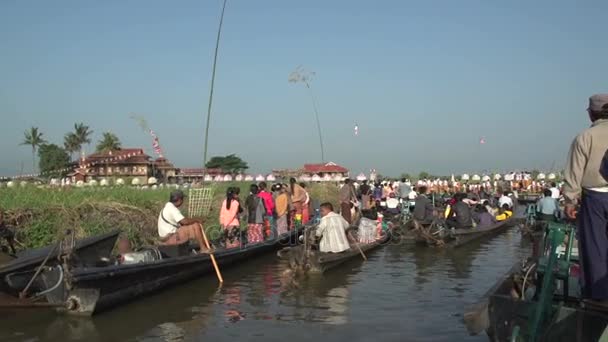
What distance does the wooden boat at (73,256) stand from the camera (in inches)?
318

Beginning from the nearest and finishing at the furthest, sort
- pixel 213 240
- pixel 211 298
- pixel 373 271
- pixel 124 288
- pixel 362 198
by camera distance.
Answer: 1. pixel 124 288
2. pixel 211 298
3. pixel 373 271
4. pixel 213 240
5. pixel 362 198

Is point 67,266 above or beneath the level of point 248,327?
above

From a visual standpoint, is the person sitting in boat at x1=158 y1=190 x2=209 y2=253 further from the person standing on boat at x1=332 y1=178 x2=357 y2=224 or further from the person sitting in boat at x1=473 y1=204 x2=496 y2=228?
the person sitting in boat at x1=473 y1=204 x2=496 y2=228

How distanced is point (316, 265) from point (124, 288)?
3749 millimetres

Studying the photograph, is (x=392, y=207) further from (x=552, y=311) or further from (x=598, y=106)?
(x=598, y=106)

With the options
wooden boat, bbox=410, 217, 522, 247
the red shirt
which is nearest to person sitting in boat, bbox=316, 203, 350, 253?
the red shirt

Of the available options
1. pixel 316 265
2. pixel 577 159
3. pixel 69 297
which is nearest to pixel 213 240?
pixel 316 265

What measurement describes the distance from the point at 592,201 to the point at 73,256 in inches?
272

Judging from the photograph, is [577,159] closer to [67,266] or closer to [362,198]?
[67,266]

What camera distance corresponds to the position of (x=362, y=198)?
69.2 feet

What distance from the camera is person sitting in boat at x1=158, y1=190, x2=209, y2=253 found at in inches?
385

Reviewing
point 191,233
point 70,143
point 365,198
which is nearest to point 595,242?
point 191,233

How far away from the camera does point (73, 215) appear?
13.1 metres

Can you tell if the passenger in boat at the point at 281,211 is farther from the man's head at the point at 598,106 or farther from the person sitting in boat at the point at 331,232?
the man's head at the point at 598,106
